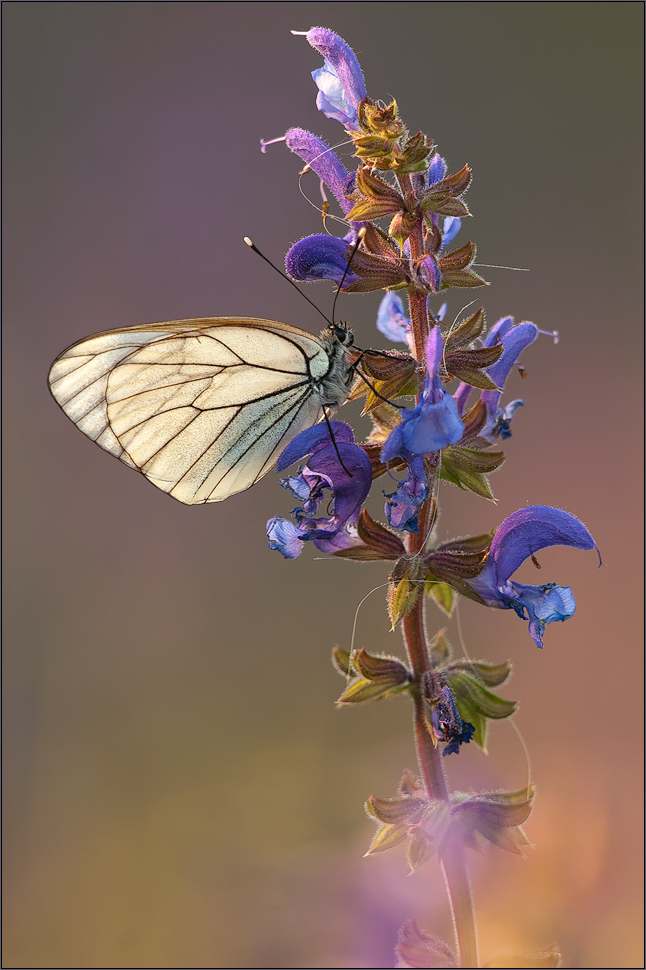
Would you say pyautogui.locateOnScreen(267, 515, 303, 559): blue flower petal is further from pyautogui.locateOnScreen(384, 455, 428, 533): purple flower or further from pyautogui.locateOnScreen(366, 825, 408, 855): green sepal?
pyautogui.locateOnScreen(366, 825, 408, 855): green sepal

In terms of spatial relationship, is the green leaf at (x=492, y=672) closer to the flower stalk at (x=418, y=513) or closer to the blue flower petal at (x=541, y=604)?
the flower stalk at (x=418, y=513)

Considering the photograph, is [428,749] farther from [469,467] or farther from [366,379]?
[366,379]

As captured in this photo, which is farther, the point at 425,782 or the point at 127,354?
the point at 127,354

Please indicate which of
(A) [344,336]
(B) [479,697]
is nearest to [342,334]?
(A) [344,336]

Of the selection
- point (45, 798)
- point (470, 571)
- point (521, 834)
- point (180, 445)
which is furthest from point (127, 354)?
point (45, 798)

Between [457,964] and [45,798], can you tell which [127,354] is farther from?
[45,798]

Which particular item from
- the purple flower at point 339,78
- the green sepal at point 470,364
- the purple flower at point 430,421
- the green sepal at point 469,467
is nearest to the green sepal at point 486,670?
the green sepal at point 469,467

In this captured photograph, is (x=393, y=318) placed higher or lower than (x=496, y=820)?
higher
